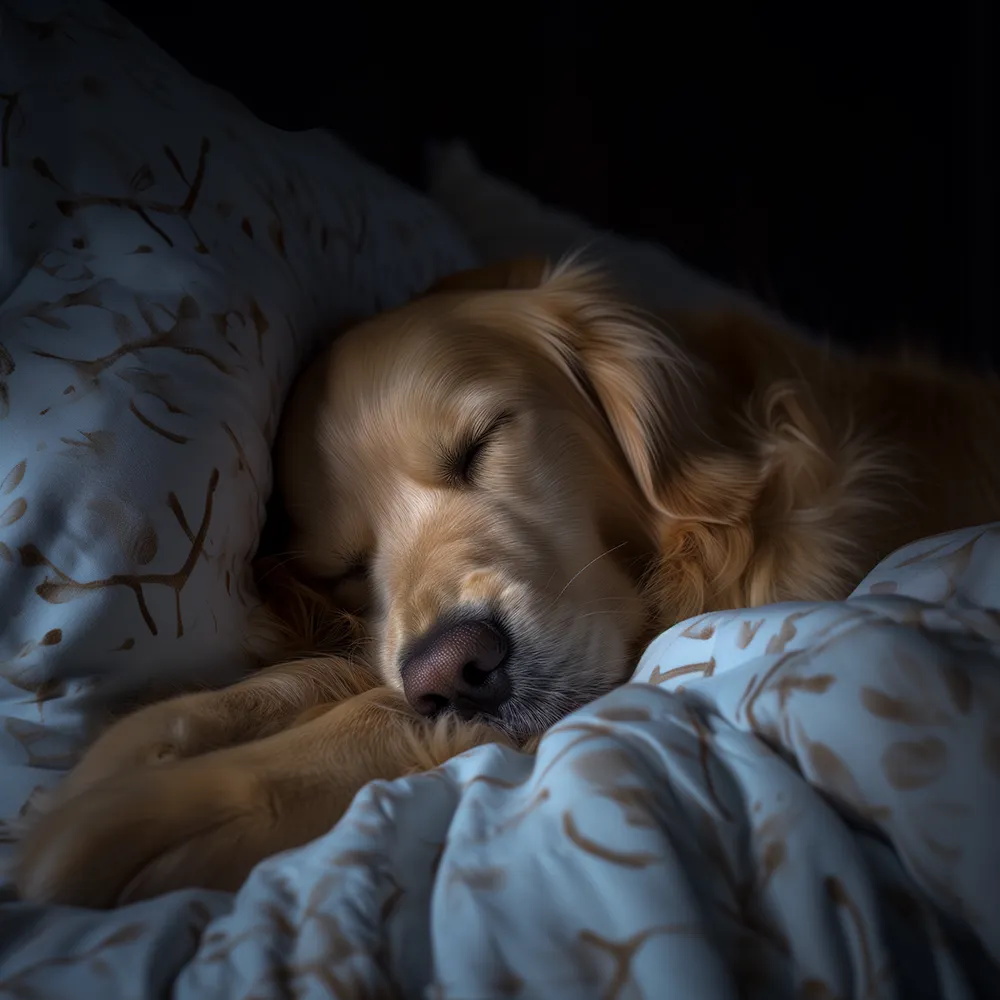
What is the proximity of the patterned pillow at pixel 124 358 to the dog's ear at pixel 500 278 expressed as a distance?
→ 31cm

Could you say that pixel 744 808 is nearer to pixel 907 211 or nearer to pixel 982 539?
pixel 982 539

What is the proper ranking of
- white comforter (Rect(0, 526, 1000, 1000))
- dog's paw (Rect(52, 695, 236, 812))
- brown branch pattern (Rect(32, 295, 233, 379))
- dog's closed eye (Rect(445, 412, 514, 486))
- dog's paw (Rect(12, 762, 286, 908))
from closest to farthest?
white comforter (Rect(0, 526, 1000, 1000))
dog's paw (Rect(12, 762, 286, 908))
dog's paw (Rect(52, 695, 236, 812))
brown branch pattern (Rect(32, 295, 233, 379))
dog's closed eye (Rect(445, 412, 514, 486))

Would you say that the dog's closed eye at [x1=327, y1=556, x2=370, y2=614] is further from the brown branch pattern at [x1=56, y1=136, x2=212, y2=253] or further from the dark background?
the dark background

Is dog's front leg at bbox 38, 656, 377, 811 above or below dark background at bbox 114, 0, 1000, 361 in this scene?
below

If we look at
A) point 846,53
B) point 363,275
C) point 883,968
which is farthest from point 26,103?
point 846,53

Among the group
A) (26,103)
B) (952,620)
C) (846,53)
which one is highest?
(846,53)

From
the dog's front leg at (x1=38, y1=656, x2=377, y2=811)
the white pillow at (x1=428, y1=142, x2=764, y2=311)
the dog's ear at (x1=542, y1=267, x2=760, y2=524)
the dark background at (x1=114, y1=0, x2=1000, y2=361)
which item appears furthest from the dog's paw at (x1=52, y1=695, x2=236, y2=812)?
the dark background at (x1=114, y1=0, x2=1000, y2=361)

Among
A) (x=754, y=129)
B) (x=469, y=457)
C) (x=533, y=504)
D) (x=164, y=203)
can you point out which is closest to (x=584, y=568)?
(x=533, y=504)

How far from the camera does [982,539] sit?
755 mm

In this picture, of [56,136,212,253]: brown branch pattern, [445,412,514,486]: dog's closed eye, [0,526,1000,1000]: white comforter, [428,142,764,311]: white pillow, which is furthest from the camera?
[428,142,764,311]: white pillow

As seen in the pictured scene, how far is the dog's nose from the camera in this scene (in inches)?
37.7

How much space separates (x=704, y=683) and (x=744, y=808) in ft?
0.46

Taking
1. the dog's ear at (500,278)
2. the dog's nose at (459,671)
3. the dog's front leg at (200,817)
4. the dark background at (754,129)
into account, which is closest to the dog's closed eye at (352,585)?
the dog's nose at (459,671)

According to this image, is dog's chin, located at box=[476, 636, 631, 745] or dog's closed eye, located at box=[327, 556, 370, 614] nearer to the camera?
dog's chin, located at box=[476, 636, 631, 745]
